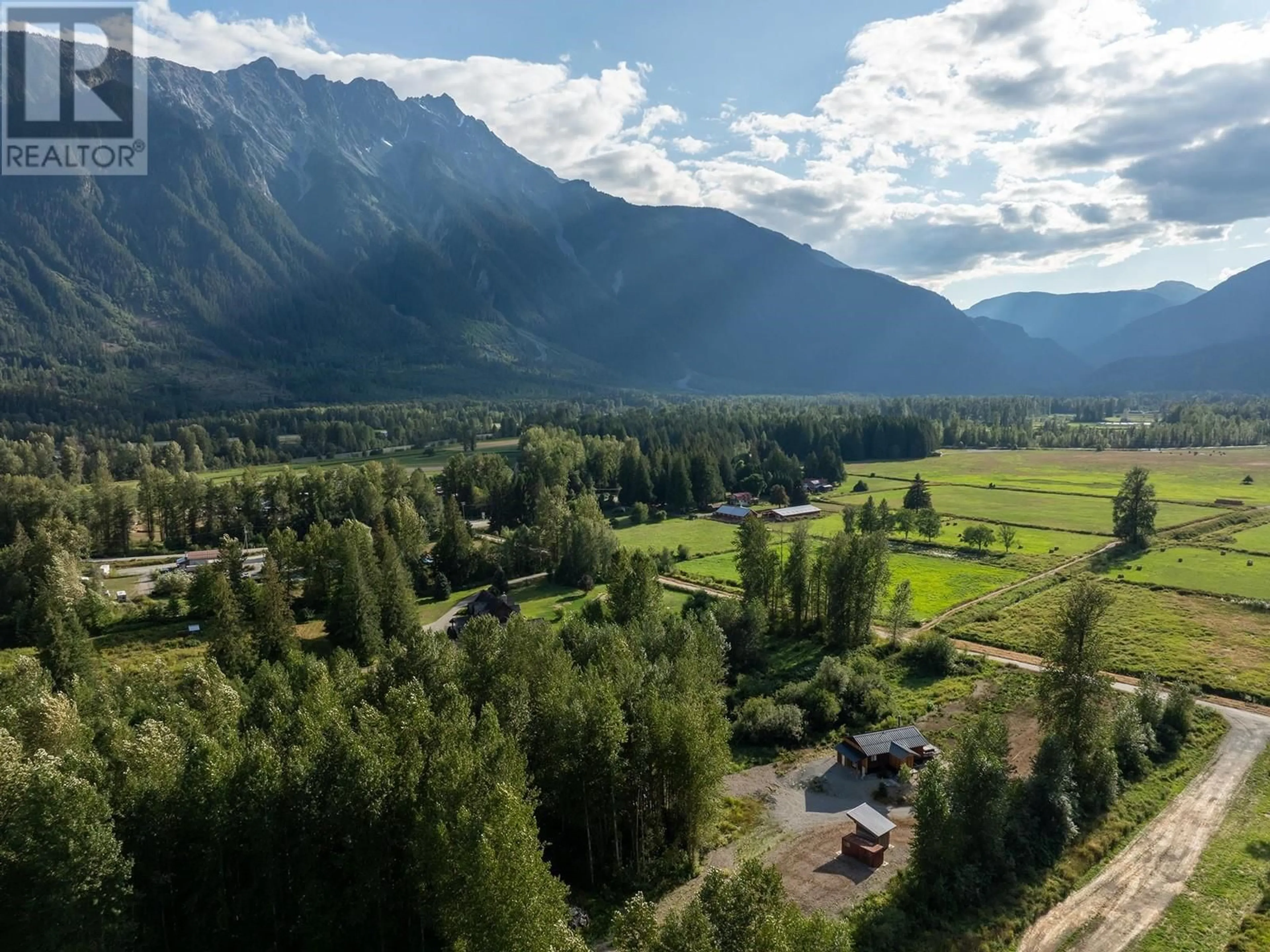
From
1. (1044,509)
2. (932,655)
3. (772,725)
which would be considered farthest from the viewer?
(1044,509)

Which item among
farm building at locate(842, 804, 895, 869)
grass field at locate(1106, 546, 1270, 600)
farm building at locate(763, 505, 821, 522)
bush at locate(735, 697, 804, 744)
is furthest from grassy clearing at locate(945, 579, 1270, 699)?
farm building at locate(763, 505, 821, 522)

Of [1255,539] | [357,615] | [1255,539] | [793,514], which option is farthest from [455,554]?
[1255,539]

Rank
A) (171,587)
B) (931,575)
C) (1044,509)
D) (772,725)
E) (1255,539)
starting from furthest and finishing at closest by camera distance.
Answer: (1044,509) < (1255,539) < (931,575) < (171,587) < (772,725)

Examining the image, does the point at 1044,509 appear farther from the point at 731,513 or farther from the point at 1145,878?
the point at 1145,878

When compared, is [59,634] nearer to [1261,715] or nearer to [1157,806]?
[1157,806]

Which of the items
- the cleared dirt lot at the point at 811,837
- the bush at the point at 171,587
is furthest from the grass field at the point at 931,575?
the bush at the point at 171,587

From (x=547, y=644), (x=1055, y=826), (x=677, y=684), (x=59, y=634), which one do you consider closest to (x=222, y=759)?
(x=547, y=644)
